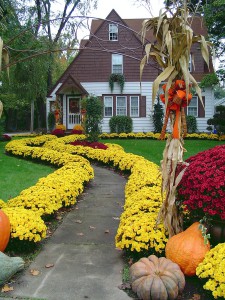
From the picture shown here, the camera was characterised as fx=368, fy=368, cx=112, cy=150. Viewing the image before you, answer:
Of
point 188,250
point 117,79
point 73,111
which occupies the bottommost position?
point 188,250

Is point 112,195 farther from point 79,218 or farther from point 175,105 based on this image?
point 175,105

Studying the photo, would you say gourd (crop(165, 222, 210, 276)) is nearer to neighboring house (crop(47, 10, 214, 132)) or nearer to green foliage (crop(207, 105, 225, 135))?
green foliage (crop(207, 105, 225, 135))

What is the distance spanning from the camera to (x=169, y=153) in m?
4.57

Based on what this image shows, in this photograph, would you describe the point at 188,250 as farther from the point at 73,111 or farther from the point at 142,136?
the point at 73,111

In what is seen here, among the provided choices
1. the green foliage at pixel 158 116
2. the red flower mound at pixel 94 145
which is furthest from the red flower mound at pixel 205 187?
the green foliage at pixel 158 116

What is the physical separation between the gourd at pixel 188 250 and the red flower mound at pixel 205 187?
28 centimetres

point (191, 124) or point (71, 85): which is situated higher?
point (71, 85)

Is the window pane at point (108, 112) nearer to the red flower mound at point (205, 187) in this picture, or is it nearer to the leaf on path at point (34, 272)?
the red flower mound at point (205, 187)

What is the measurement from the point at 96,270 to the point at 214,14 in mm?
18853

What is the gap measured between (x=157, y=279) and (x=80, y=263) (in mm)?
1151

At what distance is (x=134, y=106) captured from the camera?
25859mm

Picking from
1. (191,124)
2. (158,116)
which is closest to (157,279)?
(158,116)

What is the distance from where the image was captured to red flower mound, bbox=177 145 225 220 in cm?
404

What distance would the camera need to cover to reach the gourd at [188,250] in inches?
157
